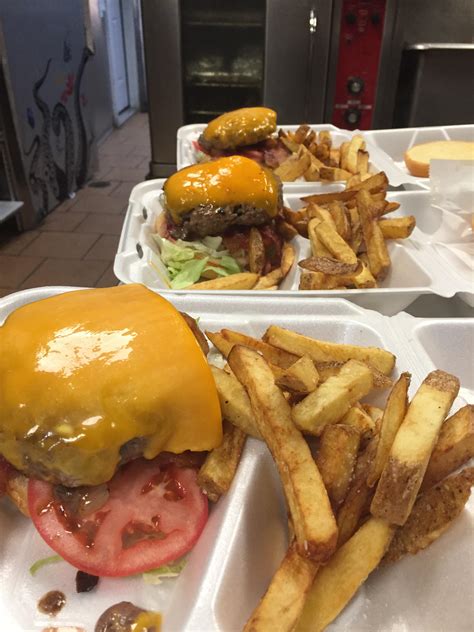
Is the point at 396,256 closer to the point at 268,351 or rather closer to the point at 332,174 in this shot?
the point at 332,174

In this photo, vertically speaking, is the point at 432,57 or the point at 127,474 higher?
the point at 432,57

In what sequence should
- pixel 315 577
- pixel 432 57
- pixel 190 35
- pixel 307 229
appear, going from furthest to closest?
pixel 190 35 → pixel 432 57 → pixel 307 229 → pixel 315 577

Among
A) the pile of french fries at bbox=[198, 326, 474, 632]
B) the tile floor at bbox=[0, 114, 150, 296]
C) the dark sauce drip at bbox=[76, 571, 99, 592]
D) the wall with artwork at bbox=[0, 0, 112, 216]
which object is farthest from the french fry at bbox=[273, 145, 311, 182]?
the wall with artwork at bbox=[0, 0, 112, 216]

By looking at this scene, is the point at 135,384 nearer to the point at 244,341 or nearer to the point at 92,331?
the point at 92,331

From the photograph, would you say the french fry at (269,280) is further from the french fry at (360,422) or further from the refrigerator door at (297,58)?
the refrigerator door at (297,58)

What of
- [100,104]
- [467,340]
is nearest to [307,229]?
[467,340]

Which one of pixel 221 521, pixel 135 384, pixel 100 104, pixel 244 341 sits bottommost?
pixel 100 104
